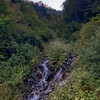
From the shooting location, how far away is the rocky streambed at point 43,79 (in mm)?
8492

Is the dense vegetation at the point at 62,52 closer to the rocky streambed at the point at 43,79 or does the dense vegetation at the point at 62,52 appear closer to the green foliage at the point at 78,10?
the green foliage at the point at 78,10

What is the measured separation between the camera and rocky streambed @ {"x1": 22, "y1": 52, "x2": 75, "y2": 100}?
27.9ft

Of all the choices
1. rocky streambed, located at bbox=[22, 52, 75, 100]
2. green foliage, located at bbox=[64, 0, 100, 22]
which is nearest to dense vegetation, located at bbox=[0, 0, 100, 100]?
green foliage, located at bbox=[64, 0, 100, 22]

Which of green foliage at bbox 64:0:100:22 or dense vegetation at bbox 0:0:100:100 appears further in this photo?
green foliage at bbox 64:0:100:22

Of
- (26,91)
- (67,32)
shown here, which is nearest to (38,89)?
(26,91)

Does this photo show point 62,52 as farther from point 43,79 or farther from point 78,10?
point 78,10

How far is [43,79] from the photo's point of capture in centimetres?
973

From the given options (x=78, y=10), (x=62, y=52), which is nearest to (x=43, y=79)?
(x=62, y=52)

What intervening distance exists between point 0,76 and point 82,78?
14.3 feet

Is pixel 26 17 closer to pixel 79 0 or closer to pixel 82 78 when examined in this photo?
pixel 79 0

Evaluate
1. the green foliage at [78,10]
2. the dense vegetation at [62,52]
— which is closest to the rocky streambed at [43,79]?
the dense vegetation at [62,52]

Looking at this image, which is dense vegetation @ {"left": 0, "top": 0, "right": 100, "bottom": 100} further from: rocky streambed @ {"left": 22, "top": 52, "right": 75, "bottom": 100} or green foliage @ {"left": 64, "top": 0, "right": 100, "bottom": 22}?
rocky streambed @ {"left": 22, "top": 52, "right": 75, "bottom": 100}

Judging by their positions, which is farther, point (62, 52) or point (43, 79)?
point (62, 52)

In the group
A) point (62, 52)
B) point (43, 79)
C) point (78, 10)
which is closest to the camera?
point (43, 79)
